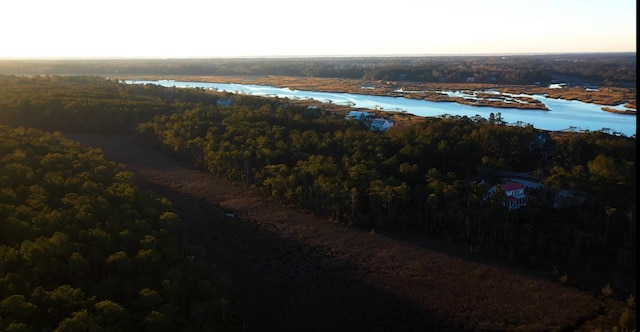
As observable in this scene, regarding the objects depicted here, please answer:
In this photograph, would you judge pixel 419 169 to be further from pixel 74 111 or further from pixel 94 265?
pixel 74 111

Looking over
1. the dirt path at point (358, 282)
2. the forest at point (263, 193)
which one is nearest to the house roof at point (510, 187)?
the forest at point (263, 193)

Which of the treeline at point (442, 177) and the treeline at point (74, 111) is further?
the treeline at point (74, 111)

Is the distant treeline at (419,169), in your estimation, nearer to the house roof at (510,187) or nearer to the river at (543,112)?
the house roof at (510,187)

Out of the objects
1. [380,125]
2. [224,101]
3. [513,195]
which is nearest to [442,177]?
[513,195]

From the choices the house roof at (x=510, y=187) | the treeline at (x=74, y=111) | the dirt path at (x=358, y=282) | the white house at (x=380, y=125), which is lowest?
the dirt path at (x=358, y=282)

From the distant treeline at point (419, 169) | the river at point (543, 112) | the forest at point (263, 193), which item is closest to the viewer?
the forest at point (263, 193)

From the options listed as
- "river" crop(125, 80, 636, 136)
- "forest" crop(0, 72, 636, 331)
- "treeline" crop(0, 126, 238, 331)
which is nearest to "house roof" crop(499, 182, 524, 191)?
"forest" crop(0, 72, 636, 331)
